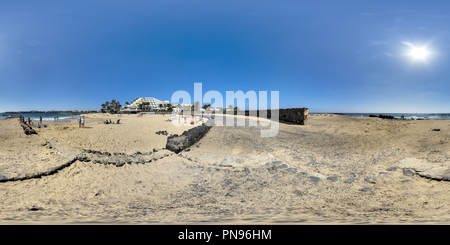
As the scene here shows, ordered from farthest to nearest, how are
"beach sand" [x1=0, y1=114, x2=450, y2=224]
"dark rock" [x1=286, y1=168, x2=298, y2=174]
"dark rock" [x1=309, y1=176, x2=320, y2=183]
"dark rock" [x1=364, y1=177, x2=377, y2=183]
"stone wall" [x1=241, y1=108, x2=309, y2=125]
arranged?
→ 1. "stone wall" [x1=241, y1=108, x2=309, y2=125]
2. "dark rock" [x1=286, y1=168, x2=298, y2=174]
3. "dark rock" [x1=309, y1=176, x2=320, y2=183]
4. "dark rock" [x1=364, y1=177, x2=377, y2=183]
5. "beach sand" [x1=0, y1=114, x2=450, y2=224]

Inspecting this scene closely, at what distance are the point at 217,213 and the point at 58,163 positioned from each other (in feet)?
22.5

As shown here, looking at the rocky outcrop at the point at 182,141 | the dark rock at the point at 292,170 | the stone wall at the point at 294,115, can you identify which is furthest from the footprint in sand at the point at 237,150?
the stone wall at the point at 294,115

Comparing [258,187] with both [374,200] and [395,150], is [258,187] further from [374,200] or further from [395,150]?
[395,150]

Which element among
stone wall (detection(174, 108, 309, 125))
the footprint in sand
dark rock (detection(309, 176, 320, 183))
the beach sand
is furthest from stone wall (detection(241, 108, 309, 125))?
dark rock (detection(309, 176, 320, 183))

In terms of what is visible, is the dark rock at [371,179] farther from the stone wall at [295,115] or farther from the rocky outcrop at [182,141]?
the stone wall at [295,115]

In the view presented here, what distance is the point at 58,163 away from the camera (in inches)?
250

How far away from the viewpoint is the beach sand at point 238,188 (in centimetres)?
328

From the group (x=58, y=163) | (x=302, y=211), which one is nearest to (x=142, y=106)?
(x=58, y=163)

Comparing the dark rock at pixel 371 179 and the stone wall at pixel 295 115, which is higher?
the stone wall at pixel 295 115

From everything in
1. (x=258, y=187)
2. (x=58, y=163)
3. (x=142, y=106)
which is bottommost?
(x=258, y=187)

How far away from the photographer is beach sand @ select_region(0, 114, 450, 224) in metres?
3.28

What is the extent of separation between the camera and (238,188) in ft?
17.4

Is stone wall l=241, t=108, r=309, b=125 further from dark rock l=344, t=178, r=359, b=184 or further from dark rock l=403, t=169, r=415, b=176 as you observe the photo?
dark rock l=344, t=178, r=359, b=184

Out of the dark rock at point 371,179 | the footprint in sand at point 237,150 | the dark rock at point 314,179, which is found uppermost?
the footprint in sand at point 237,150
